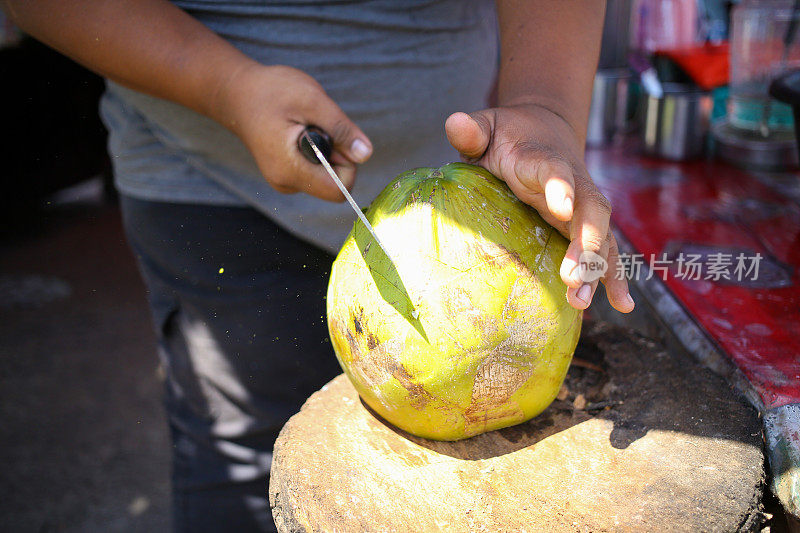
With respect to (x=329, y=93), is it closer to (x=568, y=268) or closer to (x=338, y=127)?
(x=338, y=127)

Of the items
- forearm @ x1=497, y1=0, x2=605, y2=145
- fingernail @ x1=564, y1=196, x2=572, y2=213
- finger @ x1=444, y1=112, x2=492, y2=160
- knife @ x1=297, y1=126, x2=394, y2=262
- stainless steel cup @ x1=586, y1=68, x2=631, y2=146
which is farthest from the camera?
stainless steel cup @ x1=586, y1=68, x2=631, y2=146

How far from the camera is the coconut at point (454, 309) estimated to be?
1078 millimetres

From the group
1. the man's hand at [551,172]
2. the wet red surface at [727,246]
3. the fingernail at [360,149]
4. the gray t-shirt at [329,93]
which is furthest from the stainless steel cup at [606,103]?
the fingernail at [360,149]

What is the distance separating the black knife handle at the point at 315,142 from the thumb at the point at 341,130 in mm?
15

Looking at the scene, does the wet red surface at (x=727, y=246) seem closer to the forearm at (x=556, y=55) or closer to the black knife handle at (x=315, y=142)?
the forearm at (x=556, y=55)

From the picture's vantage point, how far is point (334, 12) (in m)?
1.49

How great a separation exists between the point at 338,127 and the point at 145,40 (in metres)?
0.43

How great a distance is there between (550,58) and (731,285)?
80 centimetres

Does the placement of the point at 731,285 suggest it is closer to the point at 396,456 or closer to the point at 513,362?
the point at 513,362

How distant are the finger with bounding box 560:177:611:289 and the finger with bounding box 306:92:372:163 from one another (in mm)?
456

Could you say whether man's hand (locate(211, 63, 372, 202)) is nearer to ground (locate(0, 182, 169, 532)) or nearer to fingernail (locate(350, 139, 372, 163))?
fingernail (locate(350, 139, 372, 163))

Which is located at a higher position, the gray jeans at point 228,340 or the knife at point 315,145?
the knife at point 315,145

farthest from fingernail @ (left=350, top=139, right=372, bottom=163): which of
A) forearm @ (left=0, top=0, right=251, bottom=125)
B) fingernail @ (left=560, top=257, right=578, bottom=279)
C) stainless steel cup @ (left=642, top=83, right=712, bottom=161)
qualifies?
stainless steel cup @ (left=642, top=83, right=712, bottom=161)

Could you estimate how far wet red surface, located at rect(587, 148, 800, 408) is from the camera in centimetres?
140
